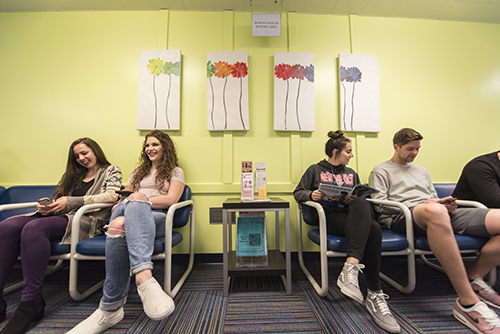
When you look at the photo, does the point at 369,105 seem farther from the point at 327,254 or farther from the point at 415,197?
the point at 327,254

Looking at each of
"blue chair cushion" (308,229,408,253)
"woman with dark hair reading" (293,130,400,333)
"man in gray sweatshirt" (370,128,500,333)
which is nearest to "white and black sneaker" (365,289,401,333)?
"woman with dark hair reading" (293,130,400,333)

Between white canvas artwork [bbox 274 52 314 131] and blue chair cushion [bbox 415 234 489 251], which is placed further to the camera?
white canvas artwork [bbox 274 52 314 131]

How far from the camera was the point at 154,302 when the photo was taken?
107cm

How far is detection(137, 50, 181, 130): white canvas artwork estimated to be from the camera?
2051 mm

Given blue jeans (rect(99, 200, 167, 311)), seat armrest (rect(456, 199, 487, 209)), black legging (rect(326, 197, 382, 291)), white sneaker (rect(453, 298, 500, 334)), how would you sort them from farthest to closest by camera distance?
seat armrest (rect(456, 199, 487, 209))
black legging (rect(326, 197, 382, 291))
blue jeans (rect(99, 200, 167, 311))
white sneaker (rect(453, 298, 500, 334))

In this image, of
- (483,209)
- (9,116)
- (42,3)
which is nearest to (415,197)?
(483,209)

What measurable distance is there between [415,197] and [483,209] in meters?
0.41

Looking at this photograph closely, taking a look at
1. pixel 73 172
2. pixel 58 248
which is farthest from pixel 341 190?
pixel 73 172

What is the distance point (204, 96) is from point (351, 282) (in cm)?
198

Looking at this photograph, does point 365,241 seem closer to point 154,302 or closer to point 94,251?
point 154,302

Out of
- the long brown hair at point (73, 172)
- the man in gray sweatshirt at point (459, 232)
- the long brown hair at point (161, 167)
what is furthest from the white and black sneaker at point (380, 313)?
the long brown hair at point (73, 172)

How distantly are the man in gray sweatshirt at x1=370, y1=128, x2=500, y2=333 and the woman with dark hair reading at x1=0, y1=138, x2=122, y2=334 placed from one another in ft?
Result: 6.97

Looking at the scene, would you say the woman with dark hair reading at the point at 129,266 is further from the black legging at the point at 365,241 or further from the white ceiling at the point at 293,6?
the white ceiling at the point at 293,6

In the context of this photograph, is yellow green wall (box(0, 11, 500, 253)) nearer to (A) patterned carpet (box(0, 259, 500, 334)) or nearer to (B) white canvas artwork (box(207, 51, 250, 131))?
(B) white canvas artwork (box(207, 51, 250, 131))
